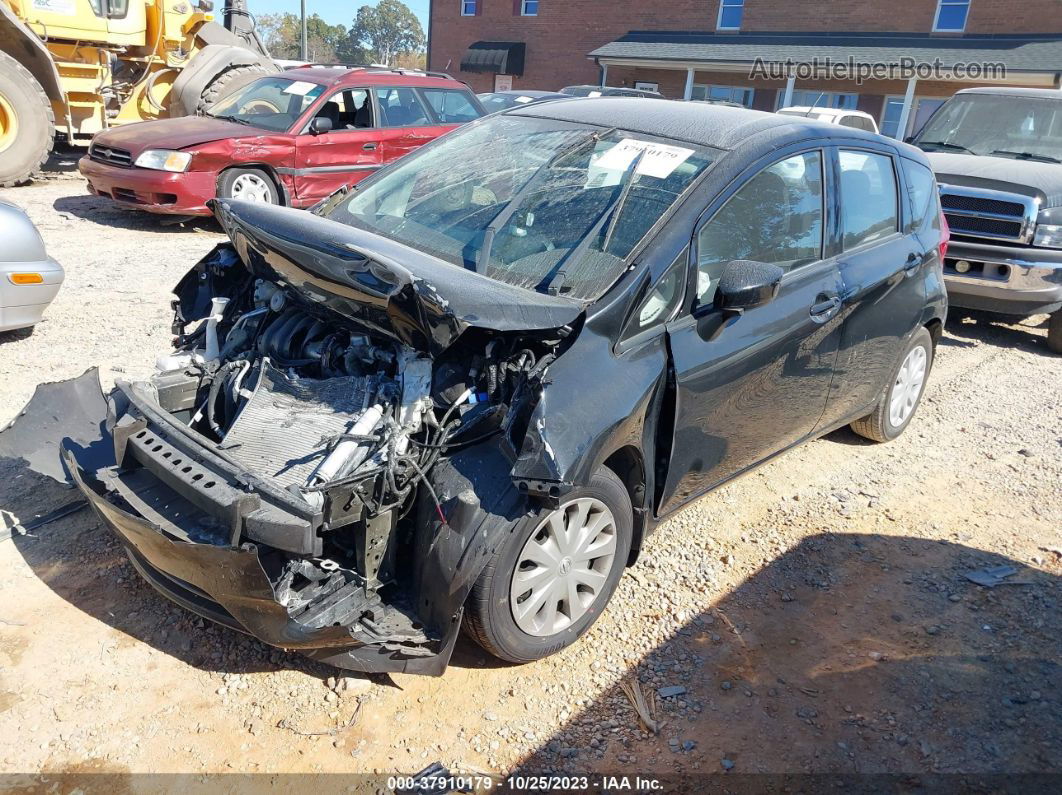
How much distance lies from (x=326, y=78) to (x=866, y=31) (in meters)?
20.5

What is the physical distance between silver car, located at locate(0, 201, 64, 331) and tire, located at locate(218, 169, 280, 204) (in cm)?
371

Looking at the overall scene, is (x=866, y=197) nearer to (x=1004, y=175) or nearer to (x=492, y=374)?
(x=492, y=374)

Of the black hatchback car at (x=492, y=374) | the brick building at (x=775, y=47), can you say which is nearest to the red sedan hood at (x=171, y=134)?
the black hatchback car at (x=492, y=374)

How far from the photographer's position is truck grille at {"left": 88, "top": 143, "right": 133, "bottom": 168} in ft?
29.8

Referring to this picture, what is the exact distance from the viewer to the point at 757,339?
3.54m

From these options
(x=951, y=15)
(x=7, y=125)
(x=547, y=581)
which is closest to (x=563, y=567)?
(x=547, y=581)

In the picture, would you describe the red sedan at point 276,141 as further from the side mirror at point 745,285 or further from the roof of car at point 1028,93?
the side mirror at point 745,285

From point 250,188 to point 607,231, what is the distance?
22.8 feet

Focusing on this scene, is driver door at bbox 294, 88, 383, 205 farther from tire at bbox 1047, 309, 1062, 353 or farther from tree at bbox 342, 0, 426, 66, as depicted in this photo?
tree at bbox 342, 0, 426, 66

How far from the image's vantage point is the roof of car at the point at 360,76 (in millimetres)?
9773

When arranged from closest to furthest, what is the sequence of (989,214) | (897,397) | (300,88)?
1. (897,397)
2. (989,214)
3. (300,88)

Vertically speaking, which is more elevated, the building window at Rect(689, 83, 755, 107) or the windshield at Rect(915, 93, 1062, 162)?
the building window at Rect(689, 83, 755, 107)

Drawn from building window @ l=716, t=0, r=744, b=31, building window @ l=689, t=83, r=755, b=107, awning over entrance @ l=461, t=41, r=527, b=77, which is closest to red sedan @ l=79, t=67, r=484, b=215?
building window @ l=689, t=83, r=755, b=107

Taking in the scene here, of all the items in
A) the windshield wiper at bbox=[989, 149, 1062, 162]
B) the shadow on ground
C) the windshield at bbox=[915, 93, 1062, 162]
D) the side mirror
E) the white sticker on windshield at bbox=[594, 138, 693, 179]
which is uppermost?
the windshield at bbox=[915, 93, 1062, 162]
